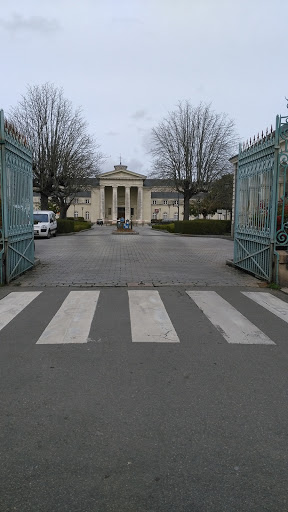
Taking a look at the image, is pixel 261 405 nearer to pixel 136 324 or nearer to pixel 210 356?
pixel 210 356

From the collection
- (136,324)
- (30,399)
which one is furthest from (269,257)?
(30,399)

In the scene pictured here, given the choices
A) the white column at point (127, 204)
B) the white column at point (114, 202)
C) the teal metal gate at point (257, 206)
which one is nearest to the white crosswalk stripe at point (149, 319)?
the teal metal gate at point (257, 206)

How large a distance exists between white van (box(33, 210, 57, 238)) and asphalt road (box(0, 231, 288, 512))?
21503 millimetres

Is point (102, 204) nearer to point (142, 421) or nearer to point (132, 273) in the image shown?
point (132, 273)

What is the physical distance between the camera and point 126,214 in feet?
324

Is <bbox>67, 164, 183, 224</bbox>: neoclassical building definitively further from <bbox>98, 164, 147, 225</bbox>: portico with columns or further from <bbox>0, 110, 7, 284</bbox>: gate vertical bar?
<bbox>0, 110, 7, 284</bbox>: gate vertical bar

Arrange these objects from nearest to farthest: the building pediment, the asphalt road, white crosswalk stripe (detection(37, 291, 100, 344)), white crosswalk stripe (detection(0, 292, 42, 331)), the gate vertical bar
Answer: the asphalt road
white crosswalk stripe (detection(37, 291, 100, 344))
white crosswalk stripe (detection(0, 292, 42, 331))
the gate vertical bar
the building pediment

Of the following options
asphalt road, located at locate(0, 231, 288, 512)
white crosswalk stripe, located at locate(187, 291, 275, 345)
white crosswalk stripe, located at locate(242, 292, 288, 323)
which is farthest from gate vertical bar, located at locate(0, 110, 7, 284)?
white crosswalk stripe, located at locate(242, 292, 288, 323)

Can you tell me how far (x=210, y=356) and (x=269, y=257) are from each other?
4978 mm

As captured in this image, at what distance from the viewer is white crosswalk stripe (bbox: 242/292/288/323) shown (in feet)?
20.2

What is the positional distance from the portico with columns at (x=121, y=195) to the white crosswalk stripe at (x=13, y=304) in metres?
88.1

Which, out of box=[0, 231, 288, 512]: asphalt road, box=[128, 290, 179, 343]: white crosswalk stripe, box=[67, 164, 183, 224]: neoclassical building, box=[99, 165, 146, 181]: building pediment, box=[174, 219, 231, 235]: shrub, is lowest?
box=[0, 231, 288, 512]: asphalt road

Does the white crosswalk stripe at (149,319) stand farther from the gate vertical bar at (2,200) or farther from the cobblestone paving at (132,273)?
the gate vertical bar at (2,200)

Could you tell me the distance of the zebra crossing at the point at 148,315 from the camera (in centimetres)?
483
